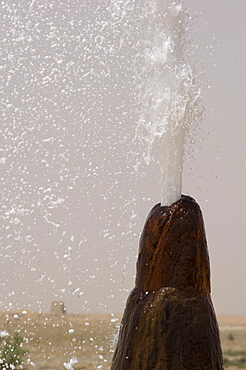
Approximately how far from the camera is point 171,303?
332cm

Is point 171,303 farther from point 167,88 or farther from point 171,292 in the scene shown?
point 167,88

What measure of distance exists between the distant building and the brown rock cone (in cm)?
389

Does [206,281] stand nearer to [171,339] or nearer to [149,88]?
[171,339]

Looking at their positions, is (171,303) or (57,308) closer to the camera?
(171,303)

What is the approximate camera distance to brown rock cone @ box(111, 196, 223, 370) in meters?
3.27

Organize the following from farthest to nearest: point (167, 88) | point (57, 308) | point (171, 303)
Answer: point (57, 308) → point (167, 88) → point (171, 303)

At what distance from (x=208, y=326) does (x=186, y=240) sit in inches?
19.7

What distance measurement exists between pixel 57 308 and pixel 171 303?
178 inches

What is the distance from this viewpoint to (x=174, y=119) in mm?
3916

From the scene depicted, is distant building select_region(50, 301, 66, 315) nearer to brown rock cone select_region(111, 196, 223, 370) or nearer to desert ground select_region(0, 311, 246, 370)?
desert ground select_region(0, 311, 246, 370)

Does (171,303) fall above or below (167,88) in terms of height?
below

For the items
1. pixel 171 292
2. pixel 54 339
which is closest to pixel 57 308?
pixel 54 339

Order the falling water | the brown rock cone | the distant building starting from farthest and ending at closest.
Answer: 1. the distant building
2. the falling water
3. the brown rock cone

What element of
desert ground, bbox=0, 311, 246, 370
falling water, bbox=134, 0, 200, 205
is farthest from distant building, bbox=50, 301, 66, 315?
falling water, bbox=134, 0, 200, 205
